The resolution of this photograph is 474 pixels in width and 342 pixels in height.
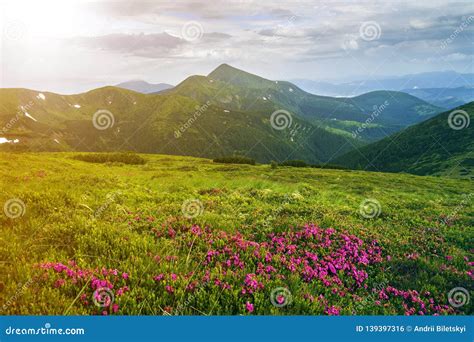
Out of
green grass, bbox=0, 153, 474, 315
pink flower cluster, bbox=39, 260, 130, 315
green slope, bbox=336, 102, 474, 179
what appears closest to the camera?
pink flower cluster, bbox=39, 260, 130, 315

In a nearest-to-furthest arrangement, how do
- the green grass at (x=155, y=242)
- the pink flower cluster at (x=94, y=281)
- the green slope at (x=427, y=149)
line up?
the pink flower cluster at (x=94, y=281) → the green grass at (x=155, y=242) → the green slope at (x=427, y=149)

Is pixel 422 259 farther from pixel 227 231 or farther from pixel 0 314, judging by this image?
pixel 0 314

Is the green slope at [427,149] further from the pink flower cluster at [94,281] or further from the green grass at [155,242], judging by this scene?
the pink flower cluster at [94,281]

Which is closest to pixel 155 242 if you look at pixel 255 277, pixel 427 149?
pixel 255 277

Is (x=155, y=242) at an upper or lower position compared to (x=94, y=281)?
upper

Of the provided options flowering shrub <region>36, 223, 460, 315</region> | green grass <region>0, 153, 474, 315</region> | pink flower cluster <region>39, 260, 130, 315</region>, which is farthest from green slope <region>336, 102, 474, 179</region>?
pink flower cluster <region>39, 260, 130, 315</region>

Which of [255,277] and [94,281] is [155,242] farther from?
[255,277]

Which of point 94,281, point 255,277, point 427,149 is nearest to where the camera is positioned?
point 94,281

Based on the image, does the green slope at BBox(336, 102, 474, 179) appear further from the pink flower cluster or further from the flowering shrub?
the pink flower cluster

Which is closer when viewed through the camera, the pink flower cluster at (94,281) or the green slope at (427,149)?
the pink flower cluster at (94,281)

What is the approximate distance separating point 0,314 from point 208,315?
3.79 m

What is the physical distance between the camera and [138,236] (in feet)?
28.9

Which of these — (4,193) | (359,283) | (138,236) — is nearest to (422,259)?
(359,283)

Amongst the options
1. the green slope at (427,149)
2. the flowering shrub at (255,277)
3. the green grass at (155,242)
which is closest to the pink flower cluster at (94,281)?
the flowering shrub at (255,277)
